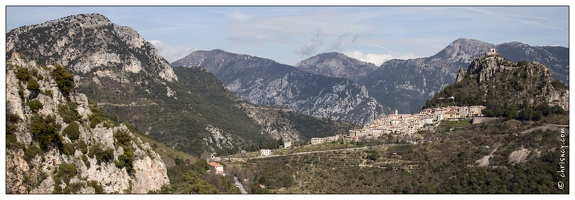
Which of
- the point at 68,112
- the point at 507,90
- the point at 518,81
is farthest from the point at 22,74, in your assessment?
the point at 518,81

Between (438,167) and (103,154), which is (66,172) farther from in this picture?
(438,167)

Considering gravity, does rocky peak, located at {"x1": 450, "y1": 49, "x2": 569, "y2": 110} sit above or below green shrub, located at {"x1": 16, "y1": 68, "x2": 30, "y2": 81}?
above

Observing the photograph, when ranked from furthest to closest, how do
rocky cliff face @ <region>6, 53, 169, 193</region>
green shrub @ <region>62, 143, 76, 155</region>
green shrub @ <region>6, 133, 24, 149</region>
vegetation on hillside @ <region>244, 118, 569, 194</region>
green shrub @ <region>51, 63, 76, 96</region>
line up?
vegetation on hillside @ <region>244, 118, 569, 194</region> < green shrub @ <region>51, 63, 76, 96</region> < green shrub @ <region>62, 143, 76, 155</region> < rocky cliff face @ <region>6, 53, 169, 193</region> < green shrub @ <region>6, 133, 24, 149</region>

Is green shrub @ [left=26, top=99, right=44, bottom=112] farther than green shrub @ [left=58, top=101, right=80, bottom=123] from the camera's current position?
No

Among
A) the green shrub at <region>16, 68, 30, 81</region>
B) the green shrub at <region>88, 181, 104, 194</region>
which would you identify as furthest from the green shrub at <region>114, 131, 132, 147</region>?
the green shrub at <region>16, 68, 30, 81</region>

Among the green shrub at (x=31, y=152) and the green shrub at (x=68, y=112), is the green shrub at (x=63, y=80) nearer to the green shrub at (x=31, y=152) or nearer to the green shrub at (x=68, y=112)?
the green shrub at (x=68, y=112)

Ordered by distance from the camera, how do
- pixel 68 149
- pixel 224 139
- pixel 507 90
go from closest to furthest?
pixel 68 149, pixel 507 90, pixel 224 139

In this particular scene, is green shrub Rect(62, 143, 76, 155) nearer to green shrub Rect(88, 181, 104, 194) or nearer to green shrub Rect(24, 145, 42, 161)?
green shrub Rect(88, 181, 104, 194)
